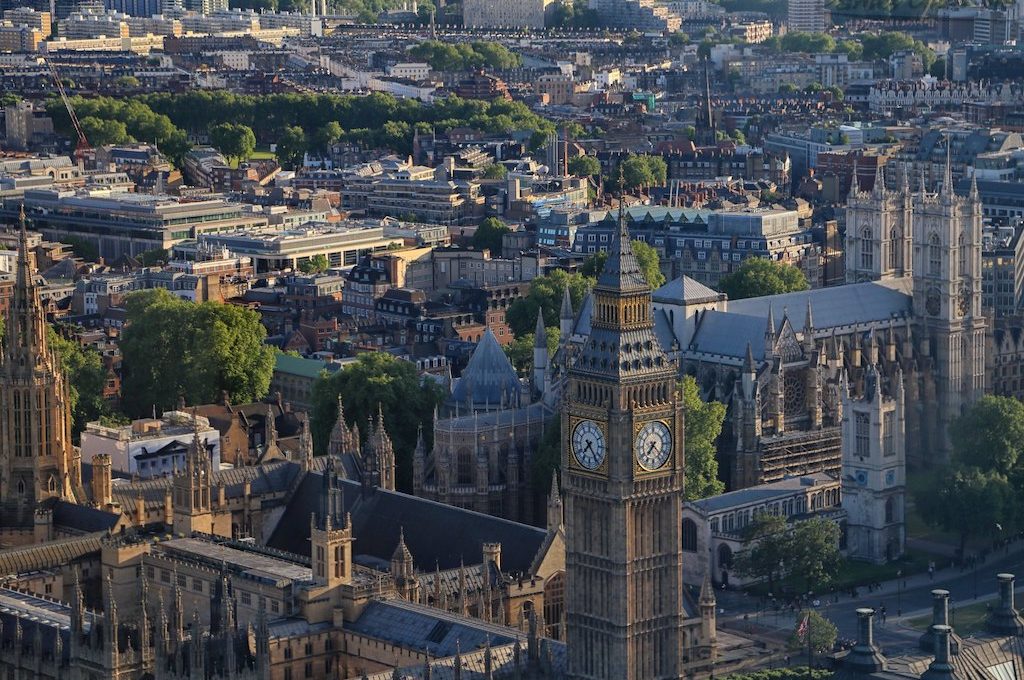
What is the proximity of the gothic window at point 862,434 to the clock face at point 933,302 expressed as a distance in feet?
84.9

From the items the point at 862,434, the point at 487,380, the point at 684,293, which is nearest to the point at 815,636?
the point at 862,434

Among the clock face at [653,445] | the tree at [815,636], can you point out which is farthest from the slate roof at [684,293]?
the clock face at [653,445]

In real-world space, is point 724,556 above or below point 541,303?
below

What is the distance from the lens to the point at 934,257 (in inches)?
6772

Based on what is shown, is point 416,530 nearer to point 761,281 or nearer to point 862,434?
point 862,434

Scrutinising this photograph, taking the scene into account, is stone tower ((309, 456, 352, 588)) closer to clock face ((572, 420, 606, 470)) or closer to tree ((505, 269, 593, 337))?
clock face ((572, 420, 606, 470))

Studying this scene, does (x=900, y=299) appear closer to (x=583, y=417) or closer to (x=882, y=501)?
(x=882, y=501)

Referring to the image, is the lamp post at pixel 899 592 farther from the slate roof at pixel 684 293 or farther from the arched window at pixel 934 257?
the arched window at pixel 934 257

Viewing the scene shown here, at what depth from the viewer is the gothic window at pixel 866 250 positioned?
578 ft

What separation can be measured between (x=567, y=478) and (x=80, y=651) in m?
19.3

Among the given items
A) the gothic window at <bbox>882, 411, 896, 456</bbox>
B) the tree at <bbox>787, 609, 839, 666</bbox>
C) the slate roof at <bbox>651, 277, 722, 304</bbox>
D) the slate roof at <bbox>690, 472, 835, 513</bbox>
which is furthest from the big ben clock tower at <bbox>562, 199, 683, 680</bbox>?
the slate roof at <bbox>651, 277, 722, 304</bbox>

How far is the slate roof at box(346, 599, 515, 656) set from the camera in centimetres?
10725

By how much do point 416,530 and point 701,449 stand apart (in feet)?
82.6

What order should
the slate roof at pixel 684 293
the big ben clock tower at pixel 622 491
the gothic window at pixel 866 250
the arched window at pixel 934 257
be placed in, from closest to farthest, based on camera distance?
the big ben clock tower at pixel 622 491 < the slate roof at pixel 684 293 < the arched window at pixel 934 257 < the gothic window at pixel 866 250
